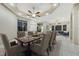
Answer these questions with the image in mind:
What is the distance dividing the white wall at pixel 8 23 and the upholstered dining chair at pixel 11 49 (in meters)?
0.12

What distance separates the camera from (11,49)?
Result: 290 centimetres

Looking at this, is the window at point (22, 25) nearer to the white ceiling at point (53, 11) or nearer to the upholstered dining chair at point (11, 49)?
the white ceiling at point (53, 11)

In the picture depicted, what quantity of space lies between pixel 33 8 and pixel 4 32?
0.97 meters

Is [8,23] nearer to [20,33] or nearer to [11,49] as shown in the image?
[20,33]

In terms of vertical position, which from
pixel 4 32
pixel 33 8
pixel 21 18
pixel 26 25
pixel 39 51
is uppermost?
pixel 33 8

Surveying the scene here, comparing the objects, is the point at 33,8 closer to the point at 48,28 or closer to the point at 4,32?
the point at 48,28

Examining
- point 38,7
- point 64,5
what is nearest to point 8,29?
point 38,7

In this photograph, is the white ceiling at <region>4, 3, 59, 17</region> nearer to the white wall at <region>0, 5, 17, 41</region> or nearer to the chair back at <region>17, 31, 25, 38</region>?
the white wall at <region>0, 5, 17, 41</region>

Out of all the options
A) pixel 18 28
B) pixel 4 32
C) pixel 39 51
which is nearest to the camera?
pixel 4 32

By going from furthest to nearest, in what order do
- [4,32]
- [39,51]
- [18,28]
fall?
[39,51] < [18,28] < [4,32]

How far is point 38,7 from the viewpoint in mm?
2904

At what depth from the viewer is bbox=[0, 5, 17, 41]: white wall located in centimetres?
262

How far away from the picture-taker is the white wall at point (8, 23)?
262 centimetres

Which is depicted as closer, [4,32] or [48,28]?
[4,32]
